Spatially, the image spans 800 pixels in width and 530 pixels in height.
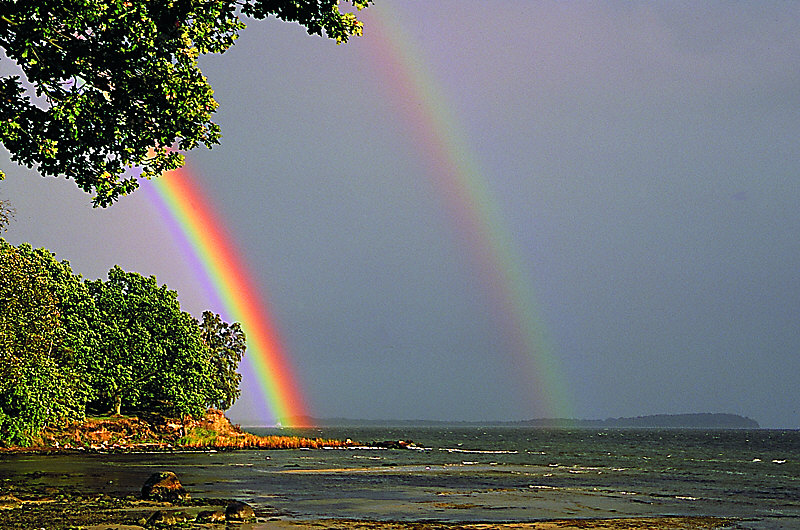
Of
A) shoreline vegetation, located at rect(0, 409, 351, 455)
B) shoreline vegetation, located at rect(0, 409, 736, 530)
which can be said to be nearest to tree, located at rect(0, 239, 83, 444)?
shoreline vegetation, located at rect(0, 409, 736, 530)

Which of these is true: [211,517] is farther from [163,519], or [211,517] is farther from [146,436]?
[146,436]

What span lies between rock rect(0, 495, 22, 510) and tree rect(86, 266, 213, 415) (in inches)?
2026

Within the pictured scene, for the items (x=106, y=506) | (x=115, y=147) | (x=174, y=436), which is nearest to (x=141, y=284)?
(x=174, y=436)

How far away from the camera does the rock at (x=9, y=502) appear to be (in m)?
27.2

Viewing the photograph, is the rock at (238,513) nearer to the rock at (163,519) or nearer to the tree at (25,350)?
the rock at (163,519)

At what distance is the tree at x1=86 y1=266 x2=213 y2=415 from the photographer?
8238cm

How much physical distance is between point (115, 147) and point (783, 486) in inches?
2210

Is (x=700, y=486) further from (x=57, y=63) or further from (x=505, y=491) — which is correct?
(x=57, y=63)

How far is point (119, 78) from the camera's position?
1368 cm

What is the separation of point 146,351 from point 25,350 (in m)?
38.6

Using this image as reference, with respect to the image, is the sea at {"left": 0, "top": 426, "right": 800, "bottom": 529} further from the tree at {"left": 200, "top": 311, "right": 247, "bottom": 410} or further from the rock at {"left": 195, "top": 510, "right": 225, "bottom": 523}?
the tree at {"left": 200, "top": 311, "right": 247, "bottom": 410}

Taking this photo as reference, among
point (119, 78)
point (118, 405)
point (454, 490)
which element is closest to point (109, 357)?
point (118, 405)

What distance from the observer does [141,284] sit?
89000 mm

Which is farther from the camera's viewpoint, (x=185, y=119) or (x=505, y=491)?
(x=505, y=491)
